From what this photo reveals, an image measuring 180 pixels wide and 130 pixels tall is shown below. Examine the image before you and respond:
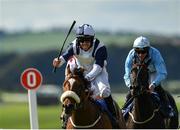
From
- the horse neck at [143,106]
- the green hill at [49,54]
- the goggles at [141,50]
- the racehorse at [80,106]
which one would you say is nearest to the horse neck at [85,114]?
the racehorse at [80,106]

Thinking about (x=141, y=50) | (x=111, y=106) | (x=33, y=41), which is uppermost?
(x=141, y=50)

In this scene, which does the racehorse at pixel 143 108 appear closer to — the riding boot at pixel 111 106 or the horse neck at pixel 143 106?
the horse neck at pixel 143 106

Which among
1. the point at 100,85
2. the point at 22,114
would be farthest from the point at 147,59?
the point at 22,114

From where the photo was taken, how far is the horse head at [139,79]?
15.4 meters

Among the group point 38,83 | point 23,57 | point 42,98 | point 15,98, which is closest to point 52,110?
point 42,98

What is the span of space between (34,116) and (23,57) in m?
99.4

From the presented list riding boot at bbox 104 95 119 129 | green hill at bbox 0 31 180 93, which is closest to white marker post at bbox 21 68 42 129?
riding boot at bbox 104 95 119 129

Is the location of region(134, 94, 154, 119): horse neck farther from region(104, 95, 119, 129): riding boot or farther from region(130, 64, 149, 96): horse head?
Answer: region(104, 95, 119, 129): riding boot

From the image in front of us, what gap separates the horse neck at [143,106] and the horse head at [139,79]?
0.98 ft

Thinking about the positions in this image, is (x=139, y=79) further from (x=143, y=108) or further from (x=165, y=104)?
(x=165, y=104)

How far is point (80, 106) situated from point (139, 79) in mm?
1865

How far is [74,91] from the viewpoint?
543 inches

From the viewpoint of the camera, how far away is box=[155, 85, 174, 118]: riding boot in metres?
16.8

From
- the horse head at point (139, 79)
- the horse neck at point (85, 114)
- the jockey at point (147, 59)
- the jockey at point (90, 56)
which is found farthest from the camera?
the jockey at point (147, 59)
